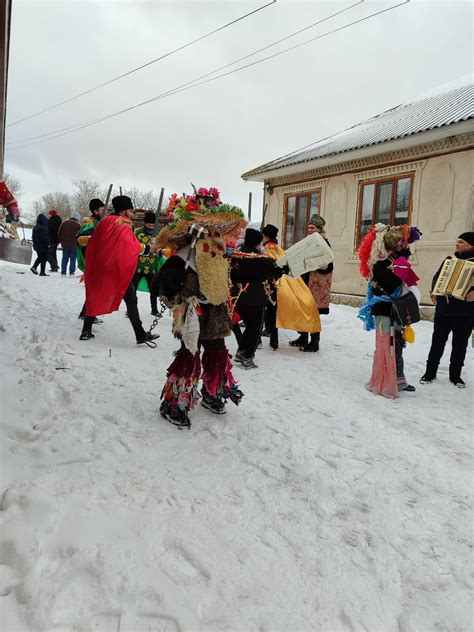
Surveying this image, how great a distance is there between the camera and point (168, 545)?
6.33 feet

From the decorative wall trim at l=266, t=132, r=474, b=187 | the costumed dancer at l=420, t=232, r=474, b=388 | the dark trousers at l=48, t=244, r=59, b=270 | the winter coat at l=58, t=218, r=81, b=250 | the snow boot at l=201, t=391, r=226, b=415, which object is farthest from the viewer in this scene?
the dark trousers at l=48, t=244, r=59, b=270

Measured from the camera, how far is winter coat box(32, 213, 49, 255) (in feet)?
35.7

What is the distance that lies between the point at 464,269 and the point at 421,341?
2710mm

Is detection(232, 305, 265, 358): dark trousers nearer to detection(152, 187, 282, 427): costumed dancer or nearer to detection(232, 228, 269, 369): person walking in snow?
detection(232, 228, 269, 369): person walking in snow

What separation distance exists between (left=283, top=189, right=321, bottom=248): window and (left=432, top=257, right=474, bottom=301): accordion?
23.4 ft

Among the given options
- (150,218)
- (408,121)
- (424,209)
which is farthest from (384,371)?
(408,121)

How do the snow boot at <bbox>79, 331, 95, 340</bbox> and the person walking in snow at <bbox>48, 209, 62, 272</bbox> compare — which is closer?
the snow boot at <bbox>79, 331, 95, 340</bbox>

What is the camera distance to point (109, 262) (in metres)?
5.09

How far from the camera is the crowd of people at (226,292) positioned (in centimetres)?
327

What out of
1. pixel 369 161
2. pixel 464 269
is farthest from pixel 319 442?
pixel 369 161

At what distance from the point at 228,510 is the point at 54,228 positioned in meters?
11.6

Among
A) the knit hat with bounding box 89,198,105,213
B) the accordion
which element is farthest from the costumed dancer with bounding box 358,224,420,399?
the knit hat with bounding box 89,198,105,213

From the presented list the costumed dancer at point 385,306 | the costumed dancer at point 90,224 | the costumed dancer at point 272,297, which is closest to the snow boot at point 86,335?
the costumed dancer at point 90,224

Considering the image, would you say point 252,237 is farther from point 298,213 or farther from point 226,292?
point 298,213
